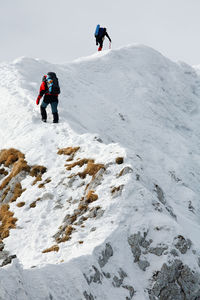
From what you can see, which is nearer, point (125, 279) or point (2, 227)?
point (125, 279)

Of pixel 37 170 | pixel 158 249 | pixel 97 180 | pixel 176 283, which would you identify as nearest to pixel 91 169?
pixel 97 180

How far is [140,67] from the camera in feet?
177

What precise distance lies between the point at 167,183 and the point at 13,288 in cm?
2335

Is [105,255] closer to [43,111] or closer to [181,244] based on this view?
[181,244]

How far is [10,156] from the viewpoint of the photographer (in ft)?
65.1

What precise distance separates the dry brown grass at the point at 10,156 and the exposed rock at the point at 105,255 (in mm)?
8260

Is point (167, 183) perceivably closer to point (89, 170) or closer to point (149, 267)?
point (89, 170)

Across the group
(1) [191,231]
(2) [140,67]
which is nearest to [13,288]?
(1) [191,231]

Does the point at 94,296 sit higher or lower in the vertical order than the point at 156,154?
higher

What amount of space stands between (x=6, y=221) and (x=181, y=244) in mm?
6929

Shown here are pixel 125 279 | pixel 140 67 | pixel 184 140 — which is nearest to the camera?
pixel 125 279

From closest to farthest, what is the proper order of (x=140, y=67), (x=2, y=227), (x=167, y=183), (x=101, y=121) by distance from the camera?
(x=2, y=227), (x=167, y=183), (x=101, y=121), (x=140, y=67)

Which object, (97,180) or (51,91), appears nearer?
(97,180)

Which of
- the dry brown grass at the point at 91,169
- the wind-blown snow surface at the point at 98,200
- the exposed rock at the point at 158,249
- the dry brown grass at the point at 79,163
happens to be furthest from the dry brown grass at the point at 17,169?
the exposed rock at the point at 158,249
